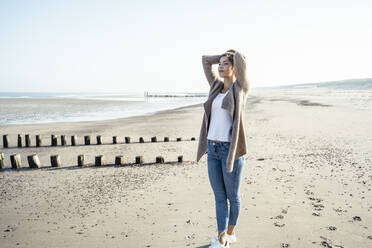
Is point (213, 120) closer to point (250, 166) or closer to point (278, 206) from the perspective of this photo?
point (278, 206)

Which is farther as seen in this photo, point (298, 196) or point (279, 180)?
point (279, 180)

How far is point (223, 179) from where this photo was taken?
334 cm

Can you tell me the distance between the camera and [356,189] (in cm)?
551

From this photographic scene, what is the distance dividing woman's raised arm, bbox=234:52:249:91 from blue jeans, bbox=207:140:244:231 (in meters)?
0.77

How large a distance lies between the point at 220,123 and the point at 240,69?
69cm

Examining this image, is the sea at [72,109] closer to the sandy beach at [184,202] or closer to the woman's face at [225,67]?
the sandy beach at [184,202]

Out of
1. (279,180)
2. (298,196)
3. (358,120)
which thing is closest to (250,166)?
(279,180)

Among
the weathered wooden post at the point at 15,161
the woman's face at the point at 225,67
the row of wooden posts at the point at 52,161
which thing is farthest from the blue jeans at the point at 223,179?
the weathered wooden post at the point at 15,161

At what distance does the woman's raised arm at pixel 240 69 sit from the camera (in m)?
3.05

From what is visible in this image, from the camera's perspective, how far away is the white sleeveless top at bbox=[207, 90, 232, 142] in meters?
3.16

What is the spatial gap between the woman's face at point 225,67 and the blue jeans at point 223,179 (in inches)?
34.2

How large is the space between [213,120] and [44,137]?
41.7 feet

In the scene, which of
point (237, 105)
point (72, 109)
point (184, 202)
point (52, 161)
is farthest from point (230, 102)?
point (72, 109)

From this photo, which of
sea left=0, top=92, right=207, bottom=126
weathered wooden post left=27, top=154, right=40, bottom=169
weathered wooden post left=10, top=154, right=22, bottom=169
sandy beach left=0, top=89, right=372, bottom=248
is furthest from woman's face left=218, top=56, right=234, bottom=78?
sea left=0, top=92, right=207, bottom=126
